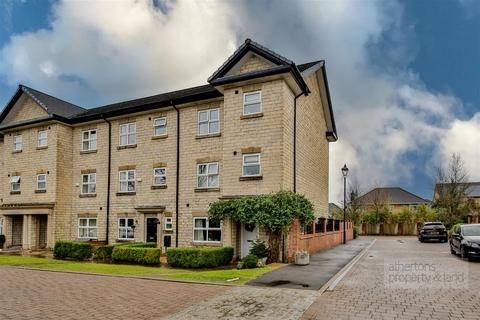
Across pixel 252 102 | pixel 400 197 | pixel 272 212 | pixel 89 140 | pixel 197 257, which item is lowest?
pixel 197 257

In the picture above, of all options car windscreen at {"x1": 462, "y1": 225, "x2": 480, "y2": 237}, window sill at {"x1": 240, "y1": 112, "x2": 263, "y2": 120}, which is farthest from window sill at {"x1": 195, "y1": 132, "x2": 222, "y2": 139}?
car windscreen at {"x1": 462, "y1": 225, "x2": 480, "y2": 237}

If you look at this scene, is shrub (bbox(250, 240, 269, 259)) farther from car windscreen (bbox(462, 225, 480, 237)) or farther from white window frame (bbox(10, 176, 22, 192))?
white window frame (bbox(10, 176, 22, 192))

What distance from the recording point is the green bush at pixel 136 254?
17125 millimetres

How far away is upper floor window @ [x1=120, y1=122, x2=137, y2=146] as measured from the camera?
2380cm

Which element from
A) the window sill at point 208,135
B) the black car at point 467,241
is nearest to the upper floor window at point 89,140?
the window sill at point 208,135

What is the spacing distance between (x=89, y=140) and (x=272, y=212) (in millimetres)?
14702

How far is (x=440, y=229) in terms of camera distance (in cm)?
3086

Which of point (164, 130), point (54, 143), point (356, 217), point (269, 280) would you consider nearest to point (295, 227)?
point (269, 280)

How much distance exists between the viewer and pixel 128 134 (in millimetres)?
23984

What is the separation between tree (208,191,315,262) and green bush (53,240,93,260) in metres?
7.38

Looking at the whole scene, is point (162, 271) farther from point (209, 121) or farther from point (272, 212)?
point (209, 121)

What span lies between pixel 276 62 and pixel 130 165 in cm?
1081

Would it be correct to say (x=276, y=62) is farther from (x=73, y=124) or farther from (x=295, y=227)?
(x=73, y=124)

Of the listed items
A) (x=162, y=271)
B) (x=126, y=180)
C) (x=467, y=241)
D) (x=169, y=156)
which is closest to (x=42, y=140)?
(x=126, y=180)
